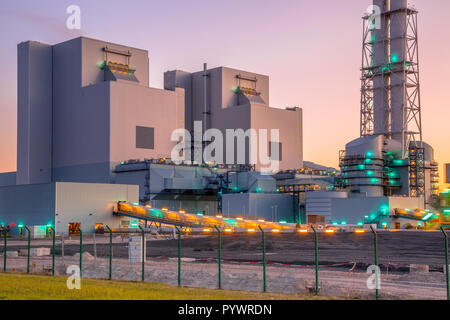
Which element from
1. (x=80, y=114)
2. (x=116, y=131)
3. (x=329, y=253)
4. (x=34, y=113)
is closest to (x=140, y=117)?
(x=116, y=131)

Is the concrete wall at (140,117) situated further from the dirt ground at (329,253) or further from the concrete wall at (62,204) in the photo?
the dirt ground at (329,253)

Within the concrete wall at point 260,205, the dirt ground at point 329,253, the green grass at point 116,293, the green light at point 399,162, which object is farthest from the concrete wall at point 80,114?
the green grass at point 116,293

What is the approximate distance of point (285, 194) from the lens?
93.6 metres

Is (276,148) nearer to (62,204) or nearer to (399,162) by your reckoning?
(399,162)

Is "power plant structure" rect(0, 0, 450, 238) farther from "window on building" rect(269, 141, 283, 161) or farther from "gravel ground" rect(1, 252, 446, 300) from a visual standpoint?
"gravel ground" rect(1, 252, 446, 300)

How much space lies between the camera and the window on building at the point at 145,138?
100375 mm

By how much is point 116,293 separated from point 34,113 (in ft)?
295

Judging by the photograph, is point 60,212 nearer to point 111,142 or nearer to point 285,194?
point 111,142

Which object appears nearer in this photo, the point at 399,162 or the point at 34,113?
the point at 399,162

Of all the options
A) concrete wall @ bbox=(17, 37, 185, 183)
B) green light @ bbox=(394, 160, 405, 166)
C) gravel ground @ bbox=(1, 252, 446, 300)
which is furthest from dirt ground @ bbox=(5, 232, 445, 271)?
concrete wall @ bbox=(17, 37, 185, 183)

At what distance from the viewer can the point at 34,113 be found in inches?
4075

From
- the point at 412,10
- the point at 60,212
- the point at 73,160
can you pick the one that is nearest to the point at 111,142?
the point at 73,160

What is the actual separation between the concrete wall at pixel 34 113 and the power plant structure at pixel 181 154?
0.17m
